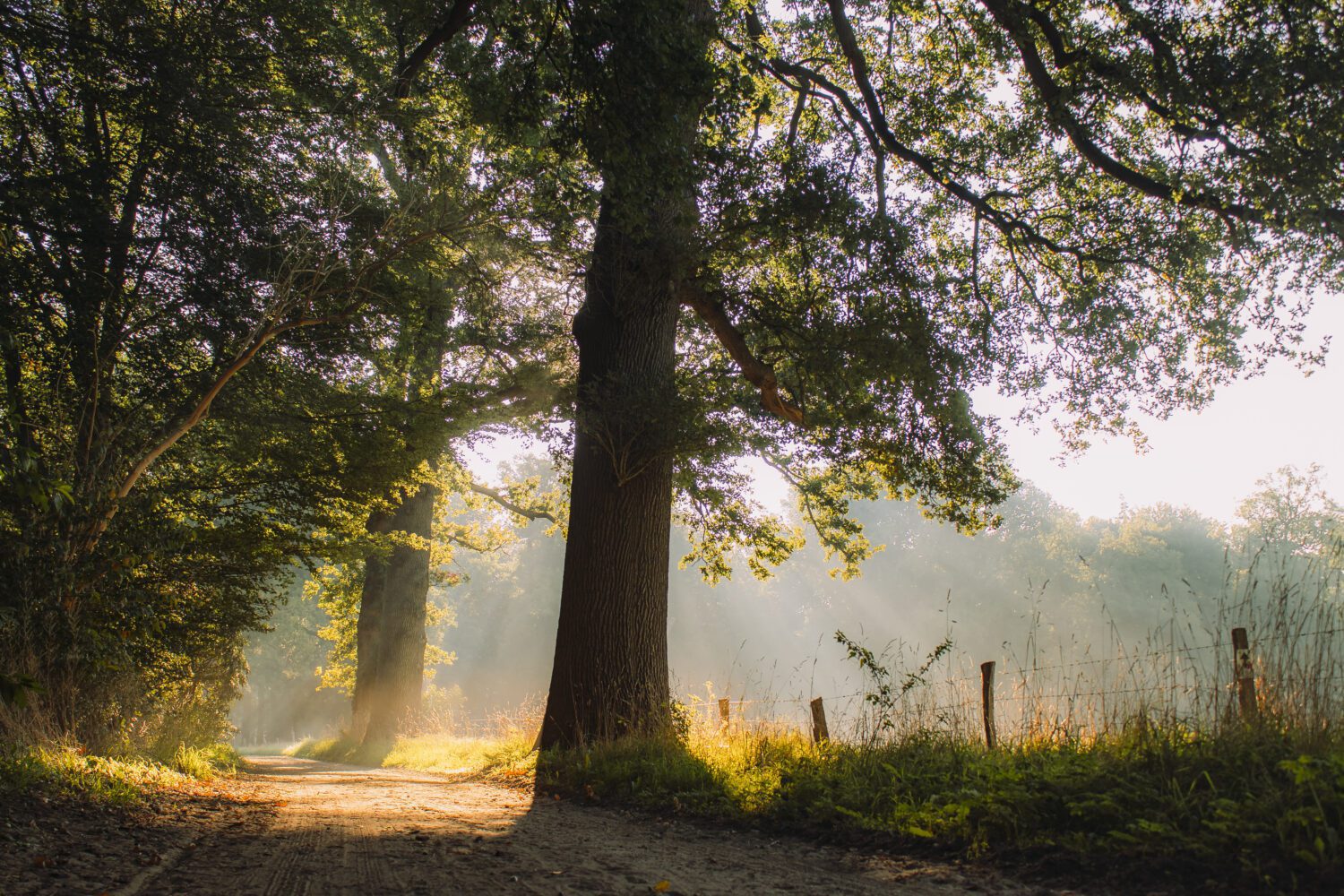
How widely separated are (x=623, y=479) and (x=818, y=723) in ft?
10.3

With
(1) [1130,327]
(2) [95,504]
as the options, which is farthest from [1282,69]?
(2) [95,504]

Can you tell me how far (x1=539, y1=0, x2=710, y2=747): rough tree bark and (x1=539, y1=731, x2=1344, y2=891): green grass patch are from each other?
186 cm

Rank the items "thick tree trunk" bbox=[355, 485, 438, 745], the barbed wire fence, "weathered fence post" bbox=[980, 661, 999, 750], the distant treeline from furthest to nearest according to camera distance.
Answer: the distant treeline, "thick tree trunk" bbox=[355, 485, 438, 745], "weathered fence post" bbox=[980, 661, 999, 750], the barbed wire fence

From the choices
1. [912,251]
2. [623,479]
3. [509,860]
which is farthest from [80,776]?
[912,251]

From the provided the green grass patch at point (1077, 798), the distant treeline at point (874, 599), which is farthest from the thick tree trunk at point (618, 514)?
the distant treeline at point (874, 599)

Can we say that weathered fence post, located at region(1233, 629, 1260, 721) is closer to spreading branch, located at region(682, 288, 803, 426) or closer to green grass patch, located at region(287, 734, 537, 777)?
spreading branch, located at region(682, 288, 803, 426)

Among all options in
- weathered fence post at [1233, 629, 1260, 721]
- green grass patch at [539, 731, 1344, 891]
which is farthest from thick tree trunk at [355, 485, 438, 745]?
weathered fence post at [1233, 629, 1260, 721]

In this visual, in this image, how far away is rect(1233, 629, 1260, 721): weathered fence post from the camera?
3905 millimetres

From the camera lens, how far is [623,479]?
27.2ft

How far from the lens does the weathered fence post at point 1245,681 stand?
12.8ft

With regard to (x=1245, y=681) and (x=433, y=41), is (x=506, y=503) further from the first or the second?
(x=1245, y=681)

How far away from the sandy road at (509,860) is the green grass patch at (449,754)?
2.98 m

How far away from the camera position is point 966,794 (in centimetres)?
411

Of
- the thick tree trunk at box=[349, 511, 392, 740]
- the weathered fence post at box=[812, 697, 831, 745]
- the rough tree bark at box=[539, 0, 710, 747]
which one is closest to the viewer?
the weathered fence post at box=[812, 697, 831, 745]
